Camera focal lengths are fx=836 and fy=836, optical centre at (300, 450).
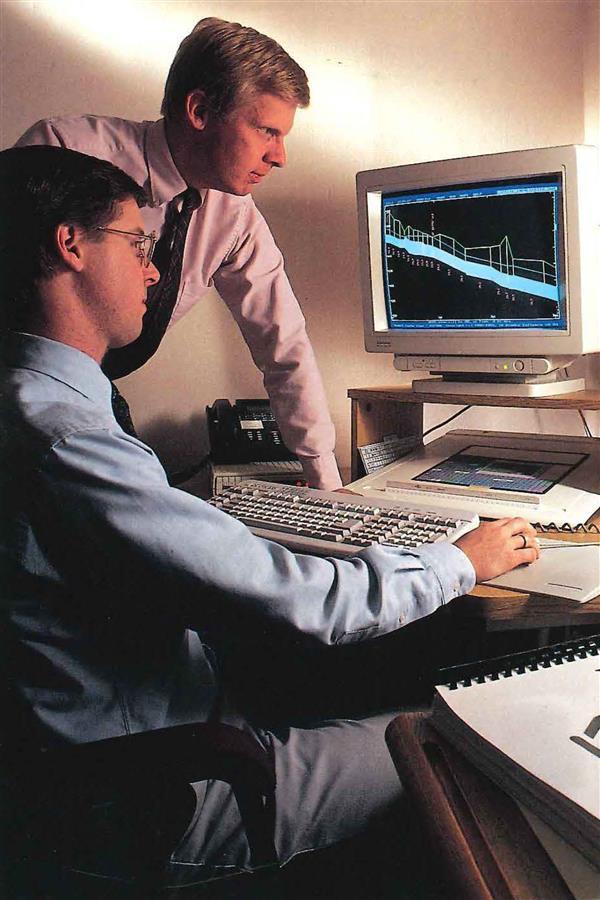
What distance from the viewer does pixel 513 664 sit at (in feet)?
2.19

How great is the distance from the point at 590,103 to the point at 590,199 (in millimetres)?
678

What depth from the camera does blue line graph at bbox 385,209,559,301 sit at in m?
1.43

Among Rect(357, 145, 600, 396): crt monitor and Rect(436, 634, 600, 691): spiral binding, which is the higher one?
Rect(357, 145, 600, 396): crt monitor

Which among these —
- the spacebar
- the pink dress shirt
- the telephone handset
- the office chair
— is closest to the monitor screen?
the pink dress shirt

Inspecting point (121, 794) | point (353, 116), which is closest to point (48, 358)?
point (121, 794)

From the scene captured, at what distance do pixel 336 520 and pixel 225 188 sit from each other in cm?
69

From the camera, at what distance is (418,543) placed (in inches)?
43.6

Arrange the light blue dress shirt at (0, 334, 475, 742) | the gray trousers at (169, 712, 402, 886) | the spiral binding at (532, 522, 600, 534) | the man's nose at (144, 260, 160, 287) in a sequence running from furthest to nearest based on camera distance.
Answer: the spiral binding at (532, 522, 600, 534)
the man's nose at (144, 260, 160, 287)
the gray trousers at (169, 712, 402, 886)
the light blue dress shirt at (0, 334, 475, 742)

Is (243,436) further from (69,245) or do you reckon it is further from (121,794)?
(121,794)

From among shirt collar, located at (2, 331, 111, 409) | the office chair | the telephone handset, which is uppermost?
shirt collar, located at (2, 331, 111, 409)

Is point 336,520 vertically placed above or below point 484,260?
below

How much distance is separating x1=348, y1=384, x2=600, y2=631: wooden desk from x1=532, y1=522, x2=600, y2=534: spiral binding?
0.08 ft

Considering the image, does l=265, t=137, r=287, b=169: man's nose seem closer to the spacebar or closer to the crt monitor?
the crt monitor

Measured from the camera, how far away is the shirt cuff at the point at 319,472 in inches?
65.3
